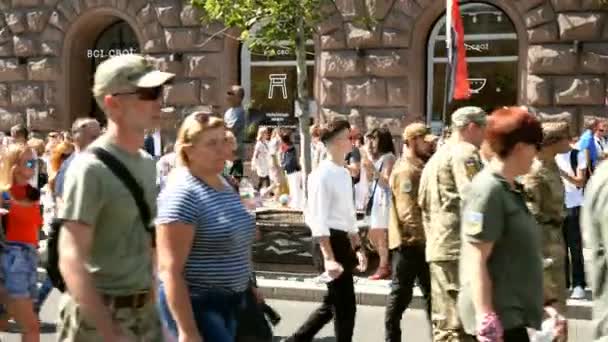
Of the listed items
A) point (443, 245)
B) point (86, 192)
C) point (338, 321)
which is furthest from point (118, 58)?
point (338, 321)

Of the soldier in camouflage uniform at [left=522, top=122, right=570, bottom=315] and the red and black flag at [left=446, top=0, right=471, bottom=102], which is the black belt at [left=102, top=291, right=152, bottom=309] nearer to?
the soldier in camouflage uniform at [left=522, top=122, right=570, bottom=315]

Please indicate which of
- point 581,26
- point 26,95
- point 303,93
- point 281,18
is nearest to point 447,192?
point 303,93

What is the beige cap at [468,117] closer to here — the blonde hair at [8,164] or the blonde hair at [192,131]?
the blonde hair at [192,131]

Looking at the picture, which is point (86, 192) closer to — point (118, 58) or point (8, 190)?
point (118, 58)

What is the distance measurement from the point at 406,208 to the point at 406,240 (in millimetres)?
231

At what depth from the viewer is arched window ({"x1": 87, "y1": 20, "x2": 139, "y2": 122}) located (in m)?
22.9

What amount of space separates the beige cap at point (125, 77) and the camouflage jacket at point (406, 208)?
3.98 m

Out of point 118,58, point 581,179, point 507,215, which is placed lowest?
point 581,179

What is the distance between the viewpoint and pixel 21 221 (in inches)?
320

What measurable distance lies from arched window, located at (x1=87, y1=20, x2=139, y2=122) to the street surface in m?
12.4

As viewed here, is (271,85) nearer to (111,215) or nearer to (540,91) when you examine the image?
(540,91)

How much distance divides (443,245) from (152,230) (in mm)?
2961

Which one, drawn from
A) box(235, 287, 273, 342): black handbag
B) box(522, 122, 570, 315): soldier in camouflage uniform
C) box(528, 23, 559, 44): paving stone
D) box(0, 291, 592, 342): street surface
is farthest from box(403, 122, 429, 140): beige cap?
box(528, 23, 559, 44): paving stone

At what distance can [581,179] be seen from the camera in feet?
38.6
